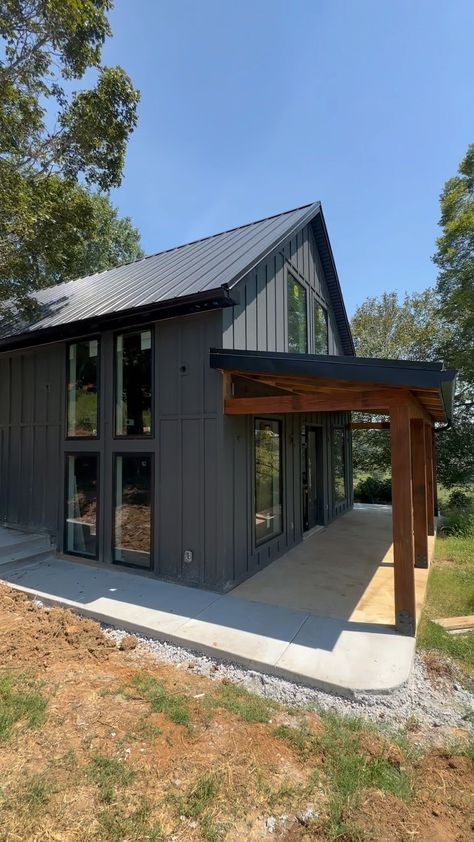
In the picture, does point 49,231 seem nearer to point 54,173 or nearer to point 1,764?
point 54,173

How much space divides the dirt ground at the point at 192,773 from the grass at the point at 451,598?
145 cm

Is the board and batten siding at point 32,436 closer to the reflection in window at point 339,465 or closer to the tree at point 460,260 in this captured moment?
the reflection in window at point 339,465

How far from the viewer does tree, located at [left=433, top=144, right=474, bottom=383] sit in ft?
44.2

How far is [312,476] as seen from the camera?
30.9ft

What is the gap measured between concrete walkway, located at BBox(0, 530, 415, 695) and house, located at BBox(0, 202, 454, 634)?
0.38 metres

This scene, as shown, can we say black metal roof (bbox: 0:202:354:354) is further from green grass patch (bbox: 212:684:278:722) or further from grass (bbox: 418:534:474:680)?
grass (bbox: 418:534:474:680)

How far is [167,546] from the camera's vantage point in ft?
18.0

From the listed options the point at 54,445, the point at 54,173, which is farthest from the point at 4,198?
the point at 54,445

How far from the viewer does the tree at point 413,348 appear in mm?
14586

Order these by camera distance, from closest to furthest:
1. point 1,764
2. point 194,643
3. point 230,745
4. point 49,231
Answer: point 1,764 < point 230,745 < point 194,643 < point 49,231

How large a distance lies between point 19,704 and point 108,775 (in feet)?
3.37

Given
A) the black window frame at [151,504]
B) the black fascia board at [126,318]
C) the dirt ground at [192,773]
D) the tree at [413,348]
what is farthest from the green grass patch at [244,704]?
the tree at [413,348]

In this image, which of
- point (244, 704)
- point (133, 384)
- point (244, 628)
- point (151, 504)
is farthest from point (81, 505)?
point (244, 704)

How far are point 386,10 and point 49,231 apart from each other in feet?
23.1
